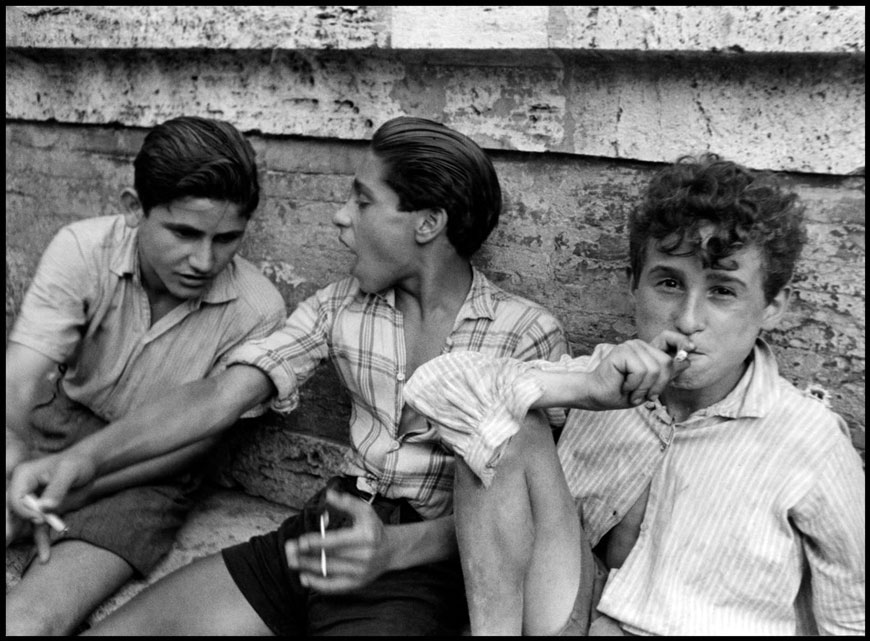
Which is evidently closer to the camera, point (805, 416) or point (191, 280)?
point (805, 416)

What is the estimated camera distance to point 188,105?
131 inches

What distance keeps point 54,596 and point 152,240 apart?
1007 mm

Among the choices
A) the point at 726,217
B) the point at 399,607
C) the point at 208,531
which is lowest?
the point at 208,531

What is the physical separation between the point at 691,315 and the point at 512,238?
853 mm

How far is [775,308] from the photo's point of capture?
2.16 metres

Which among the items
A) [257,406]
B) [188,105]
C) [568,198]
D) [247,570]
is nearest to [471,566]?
[247,570]

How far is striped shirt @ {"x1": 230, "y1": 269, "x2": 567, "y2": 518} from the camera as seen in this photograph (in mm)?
2488

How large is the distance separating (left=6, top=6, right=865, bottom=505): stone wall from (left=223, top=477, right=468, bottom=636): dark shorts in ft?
2.04

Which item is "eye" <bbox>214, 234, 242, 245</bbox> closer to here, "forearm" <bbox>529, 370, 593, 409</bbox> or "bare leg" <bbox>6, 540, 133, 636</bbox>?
"bare leg" <bbox>6, 540, 133, 636</bbox>

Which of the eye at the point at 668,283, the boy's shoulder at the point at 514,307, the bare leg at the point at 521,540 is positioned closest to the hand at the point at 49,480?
the bare leg at the point at 521,540

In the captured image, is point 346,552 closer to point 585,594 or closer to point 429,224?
point 585,594

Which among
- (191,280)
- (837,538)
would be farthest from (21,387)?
(837,538)

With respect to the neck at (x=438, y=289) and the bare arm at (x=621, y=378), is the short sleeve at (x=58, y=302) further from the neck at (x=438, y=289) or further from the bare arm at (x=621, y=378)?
the bare arm at (x=621, y=378)

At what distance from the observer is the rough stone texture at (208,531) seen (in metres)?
2.82
